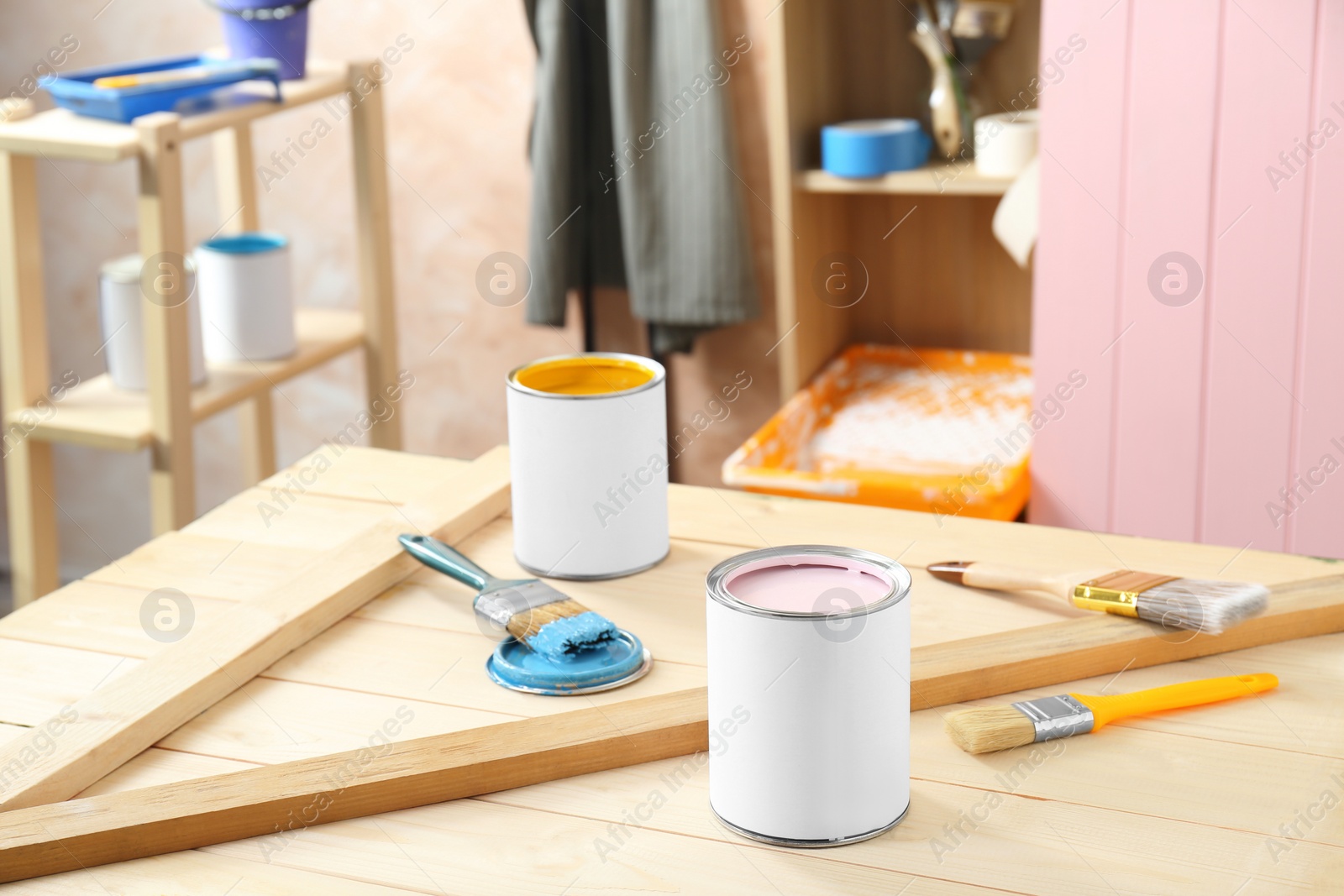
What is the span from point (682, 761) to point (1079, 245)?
1.13 m

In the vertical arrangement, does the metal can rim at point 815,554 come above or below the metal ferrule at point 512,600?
above

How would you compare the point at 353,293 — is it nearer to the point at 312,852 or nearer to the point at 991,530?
the point at 991,530

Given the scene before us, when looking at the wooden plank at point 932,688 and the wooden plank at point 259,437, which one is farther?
the wooden plank at point 259,437

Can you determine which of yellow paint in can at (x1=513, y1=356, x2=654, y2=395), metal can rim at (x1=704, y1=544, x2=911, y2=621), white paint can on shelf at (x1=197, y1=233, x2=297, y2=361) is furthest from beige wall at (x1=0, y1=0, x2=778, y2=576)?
metal can rim at (x1=704, y1=544, x2=911, y2=621)

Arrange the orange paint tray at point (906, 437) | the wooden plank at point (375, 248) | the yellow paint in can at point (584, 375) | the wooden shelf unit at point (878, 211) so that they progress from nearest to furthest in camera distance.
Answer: the yellow paint in can at point (584, 375) < the orange paint tray at point (906, 437) < the wooden shelf unit at point (878, 211) < the wooden plank at point (375, 248)

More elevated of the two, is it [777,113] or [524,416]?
[777,113]

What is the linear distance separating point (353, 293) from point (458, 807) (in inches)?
77.6

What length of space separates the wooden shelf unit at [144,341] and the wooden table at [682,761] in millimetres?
863

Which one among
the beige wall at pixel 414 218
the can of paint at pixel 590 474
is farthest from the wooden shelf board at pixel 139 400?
the can of paint at pixel 590 474

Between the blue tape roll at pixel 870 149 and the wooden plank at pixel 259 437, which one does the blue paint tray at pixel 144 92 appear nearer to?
the wooden plank at pixel 259 437

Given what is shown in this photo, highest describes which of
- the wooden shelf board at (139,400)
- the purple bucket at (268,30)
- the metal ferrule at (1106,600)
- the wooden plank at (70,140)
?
the purple bucket at (268,30)

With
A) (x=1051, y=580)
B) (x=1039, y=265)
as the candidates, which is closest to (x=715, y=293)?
(x=1039, y=265)

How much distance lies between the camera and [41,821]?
2.36ft

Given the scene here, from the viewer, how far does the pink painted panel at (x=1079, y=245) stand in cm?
164
